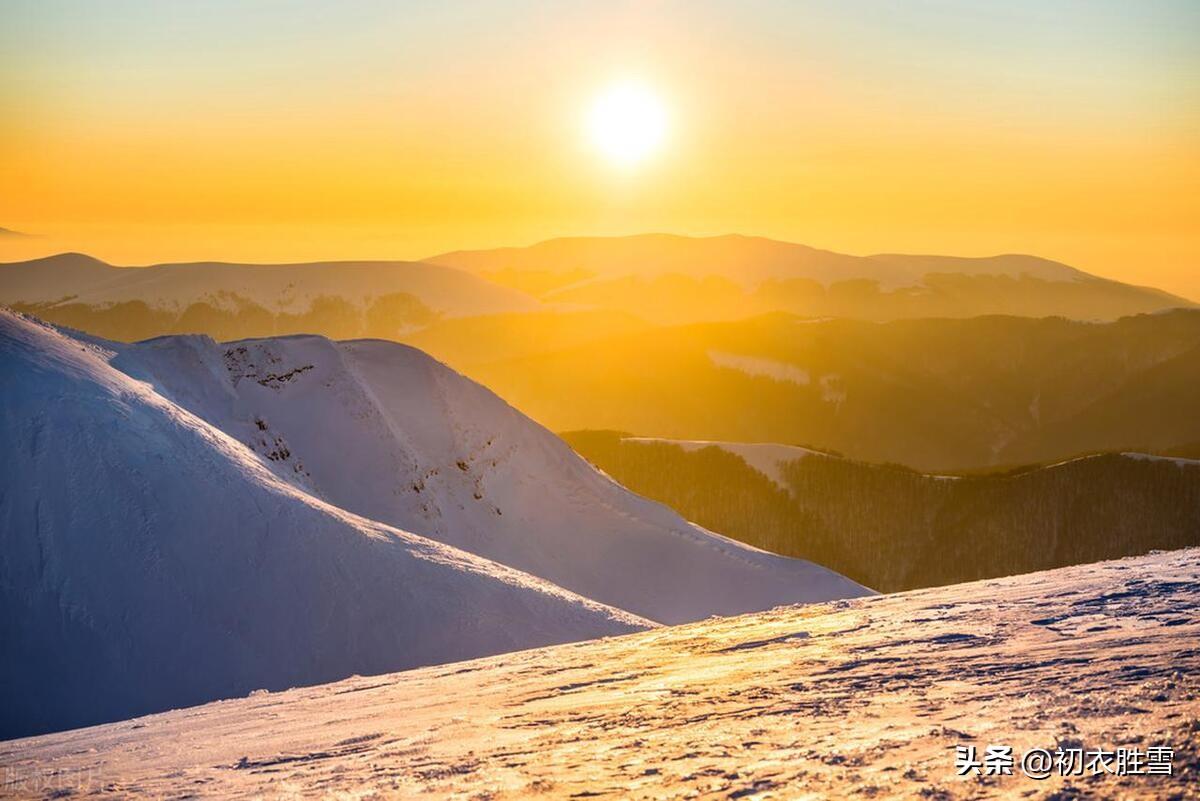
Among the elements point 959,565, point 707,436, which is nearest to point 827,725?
point 959,565

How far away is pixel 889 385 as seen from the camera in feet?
536

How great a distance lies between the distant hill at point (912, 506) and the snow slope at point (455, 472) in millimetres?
39797

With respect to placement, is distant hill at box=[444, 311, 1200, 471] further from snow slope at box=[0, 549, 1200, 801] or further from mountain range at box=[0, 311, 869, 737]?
snow slope at box=[0, 549, 1200, 801]

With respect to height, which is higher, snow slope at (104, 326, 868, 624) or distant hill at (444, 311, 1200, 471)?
distant hill at (444, 311, 1200, 471)

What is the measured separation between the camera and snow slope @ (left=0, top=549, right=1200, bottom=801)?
5.80 metres

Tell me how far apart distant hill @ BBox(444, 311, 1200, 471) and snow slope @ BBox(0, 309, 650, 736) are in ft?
402

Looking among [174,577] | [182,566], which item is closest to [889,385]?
[182,566]

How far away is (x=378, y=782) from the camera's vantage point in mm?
6938

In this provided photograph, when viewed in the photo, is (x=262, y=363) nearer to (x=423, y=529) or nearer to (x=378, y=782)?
(x=423, y=529)

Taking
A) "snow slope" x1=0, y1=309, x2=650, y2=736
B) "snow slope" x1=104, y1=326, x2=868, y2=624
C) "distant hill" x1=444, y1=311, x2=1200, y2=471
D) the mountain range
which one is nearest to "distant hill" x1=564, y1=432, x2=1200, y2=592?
"snow slope" x1=104, y1=326, x2=868, y2=624

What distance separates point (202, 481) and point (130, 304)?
190 meters

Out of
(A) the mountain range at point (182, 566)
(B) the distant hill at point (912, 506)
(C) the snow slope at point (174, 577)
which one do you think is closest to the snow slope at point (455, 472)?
(A) the mountain range at point (182, 566)

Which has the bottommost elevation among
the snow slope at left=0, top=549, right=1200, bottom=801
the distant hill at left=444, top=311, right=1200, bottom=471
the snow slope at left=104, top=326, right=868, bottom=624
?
the snow slope at left=0, top=549, right=1200, bottom=801

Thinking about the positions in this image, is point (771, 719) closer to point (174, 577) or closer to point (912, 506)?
point (174, 577)
